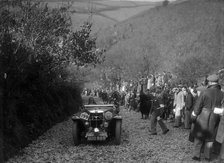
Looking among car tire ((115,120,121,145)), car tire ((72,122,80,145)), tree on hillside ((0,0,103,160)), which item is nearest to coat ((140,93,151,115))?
tree on hillside ((0,0,103,160))

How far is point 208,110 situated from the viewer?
392 inches

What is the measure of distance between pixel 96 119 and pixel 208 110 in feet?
14.3

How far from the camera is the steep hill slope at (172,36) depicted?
107m

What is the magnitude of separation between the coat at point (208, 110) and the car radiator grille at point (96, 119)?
13.5ft

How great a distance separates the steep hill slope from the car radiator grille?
79.5 m

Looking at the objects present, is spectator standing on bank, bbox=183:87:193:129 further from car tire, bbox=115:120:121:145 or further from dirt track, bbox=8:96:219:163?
car tire, bbox=115:120:121:145

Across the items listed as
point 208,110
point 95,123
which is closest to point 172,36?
point 95,123

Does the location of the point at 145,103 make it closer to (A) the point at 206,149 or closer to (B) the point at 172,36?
(A) the point at 206,149

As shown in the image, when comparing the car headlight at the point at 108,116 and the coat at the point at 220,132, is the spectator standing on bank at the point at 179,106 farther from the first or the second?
the coat at the point at 220,132

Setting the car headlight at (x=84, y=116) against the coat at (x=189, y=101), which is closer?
the car headlight at (x=84, y=116)

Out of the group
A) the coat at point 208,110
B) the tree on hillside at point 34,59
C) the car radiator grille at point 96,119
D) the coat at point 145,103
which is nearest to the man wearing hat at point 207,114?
the coat at point 208,110

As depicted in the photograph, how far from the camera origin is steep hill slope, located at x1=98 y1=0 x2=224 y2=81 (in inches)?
4203

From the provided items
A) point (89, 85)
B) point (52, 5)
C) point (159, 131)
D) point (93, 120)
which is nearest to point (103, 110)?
point (93, 120)

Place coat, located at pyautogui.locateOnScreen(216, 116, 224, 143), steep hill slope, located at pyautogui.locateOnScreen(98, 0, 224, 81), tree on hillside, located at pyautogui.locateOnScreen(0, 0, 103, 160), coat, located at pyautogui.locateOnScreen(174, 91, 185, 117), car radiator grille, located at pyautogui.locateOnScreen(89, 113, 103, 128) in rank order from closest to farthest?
coat, located at pyautogui.locateOnScreen(216, 116, 224, 143), tree on hillside, located at pyautogui.locateOnScreen(0, 0, 103, 160), car radiator grille, located at pyautogui.locateOnScreen(89, 113, 103, 128), coat, located at pyautogui.locateOnScreen(174, 91, 185, 117), steep hill slope, located at pyautogui.locateOnScreen(98, 0, 224, 81)
